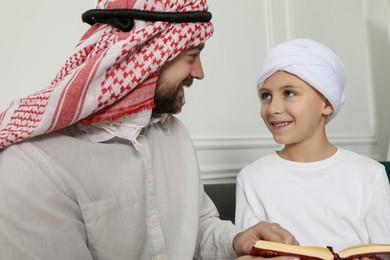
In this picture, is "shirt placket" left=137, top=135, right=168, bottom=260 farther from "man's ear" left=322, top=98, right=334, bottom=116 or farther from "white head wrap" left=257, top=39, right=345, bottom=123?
"man's ear" left=322, top=98, right=334, bottom=116

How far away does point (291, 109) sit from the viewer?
1587 millimetres

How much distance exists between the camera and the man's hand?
3.67 ft

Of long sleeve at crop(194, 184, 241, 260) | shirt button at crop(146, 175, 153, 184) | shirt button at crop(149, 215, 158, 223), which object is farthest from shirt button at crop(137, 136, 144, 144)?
long sleeve at crop(194, 184, 241, 260)

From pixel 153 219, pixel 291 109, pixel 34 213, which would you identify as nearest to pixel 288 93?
pixel 291 109

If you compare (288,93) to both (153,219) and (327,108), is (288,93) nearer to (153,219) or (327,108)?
(327,108)

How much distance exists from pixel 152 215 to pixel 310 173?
0.71 metres

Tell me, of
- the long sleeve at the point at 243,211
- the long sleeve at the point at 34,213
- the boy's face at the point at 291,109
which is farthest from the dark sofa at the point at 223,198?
the long sleeve at the point at 34,213

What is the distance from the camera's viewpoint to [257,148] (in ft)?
8.16

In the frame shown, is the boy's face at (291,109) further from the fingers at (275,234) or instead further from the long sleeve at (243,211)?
the fingers at (275,234)

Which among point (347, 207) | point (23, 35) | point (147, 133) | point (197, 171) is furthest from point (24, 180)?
point (347, 207)

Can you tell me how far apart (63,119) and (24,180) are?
170 mm

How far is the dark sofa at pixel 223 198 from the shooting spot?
1.84m

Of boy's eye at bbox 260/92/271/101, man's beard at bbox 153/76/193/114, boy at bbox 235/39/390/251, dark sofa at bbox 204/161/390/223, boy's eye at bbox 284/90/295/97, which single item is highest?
man's beard at bbox 153/76/193/114

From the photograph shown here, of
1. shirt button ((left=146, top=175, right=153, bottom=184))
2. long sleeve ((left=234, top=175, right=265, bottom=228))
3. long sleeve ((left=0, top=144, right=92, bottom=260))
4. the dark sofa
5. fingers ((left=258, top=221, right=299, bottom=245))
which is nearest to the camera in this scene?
long sleeve ((left=0, top=144, right=92, bottom=260))
